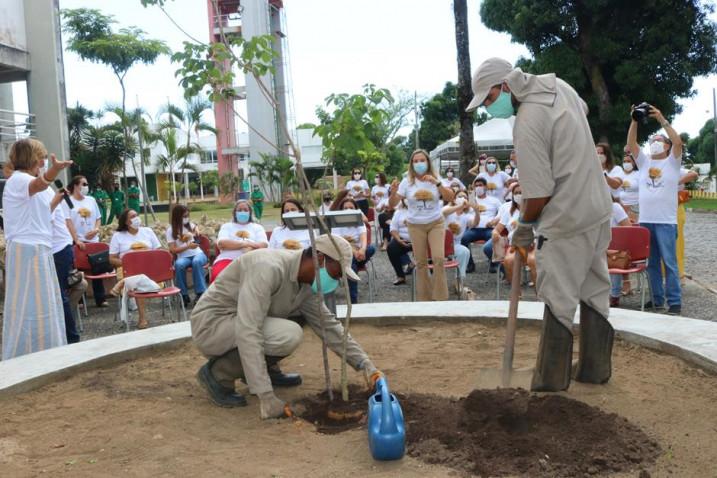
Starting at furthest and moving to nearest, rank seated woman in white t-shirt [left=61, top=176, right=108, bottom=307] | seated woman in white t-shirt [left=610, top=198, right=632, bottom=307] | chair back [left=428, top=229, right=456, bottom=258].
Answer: seated woman in white t-shirt [left=61, top=176, right=108, bottom=307] → chair back [left=428, top=229, right=456, bottom=258] → seated woman in white t-shirt [left=610, top=198, right=632, bottom=307]

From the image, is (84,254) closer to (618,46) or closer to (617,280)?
(617,280)

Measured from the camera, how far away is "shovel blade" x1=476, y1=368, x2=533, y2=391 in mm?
4324

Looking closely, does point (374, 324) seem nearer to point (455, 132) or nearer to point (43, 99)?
point (43, 99)

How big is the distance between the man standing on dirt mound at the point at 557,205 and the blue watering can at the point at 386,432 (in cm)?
127

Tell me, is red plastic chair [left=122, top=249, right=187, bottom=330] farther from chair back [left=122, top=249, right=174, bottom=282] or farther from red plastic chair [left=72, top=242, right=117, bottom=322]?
red plastic chair [left=72, top=242, right=117, bottom=322]

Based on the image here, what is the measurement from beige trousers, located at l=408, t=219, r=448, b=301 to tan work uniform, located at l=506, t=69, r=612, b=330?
4239mm

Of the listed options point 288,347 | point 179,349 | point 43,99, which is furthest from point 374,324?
point 43,99

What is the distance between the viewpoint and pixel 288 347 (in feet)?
13.7

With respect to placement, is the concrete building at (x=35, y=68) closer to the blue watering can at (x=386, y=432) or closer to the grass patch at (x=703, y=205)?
the blue watering can at (x=386, y=432)

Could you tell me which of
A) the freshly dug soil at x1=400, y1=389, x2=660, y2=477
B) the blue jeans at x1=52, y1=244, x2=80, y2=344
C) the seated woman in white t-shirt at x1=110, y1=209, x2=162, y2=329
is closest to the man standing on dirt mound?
the freshly dug soil at x1=400, y1=389, x2=660, y2=477

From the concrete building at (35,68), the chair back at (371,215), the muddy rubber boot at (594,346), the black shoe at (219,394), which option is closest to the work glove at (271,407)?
the black shoe at (219,394)

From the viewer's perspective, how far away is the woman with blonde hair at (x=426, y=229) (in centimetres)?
847

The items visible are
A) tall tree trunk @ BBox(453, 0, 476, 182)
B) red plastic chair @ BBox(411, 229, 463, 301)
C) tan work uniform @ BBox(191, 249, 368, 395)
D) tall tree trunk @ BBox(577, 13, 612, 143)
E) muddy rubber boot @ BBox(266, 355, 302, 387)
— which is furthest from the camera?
tall tree trunk @ BBox(577, 13, 612, 143)

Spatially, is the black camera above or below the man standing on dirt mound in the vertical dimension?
above
